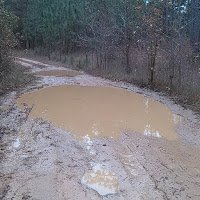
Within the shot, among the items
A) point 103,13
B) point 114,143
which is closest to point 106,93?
point 114,143

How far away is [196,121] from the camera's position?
44.0ft

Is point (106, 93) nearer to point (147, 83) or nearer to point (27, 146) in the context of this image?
point (147, 83)

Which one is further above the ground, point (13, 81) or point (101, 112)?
point (101, 112)

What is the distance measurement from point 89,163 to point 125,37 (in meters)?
18.8

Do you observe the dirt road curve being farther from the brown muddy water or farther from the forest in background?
the forest in background

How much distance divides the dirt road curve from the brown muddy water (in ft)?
1.79

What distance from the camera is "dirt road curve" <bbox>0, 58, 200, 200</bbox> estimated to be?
7483 mm

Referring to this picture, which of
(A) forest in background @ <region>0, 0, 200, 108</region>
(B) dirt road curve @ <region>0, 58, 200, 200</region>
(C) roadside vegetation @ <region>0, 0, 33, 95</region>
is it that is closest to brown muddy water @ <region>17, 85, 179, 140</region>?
(B) dirt road curve @ <region>0, 58, 200, 200</region>

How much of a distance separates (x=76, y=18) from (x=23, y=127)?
32.8 meters

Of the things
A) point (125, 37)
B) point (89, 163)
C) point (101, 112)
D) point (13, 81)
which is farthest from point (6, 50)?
point (89, 163)

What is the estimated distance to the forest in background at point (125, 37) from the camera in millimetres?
19625

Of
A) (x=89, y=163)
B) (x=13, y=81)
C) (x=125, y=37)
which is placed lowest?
(x=13, y=81)

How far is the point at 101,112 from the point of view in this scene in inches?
570

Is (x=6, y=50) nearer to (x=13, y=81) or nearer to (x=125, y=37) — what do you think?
(x=13, y=81)
